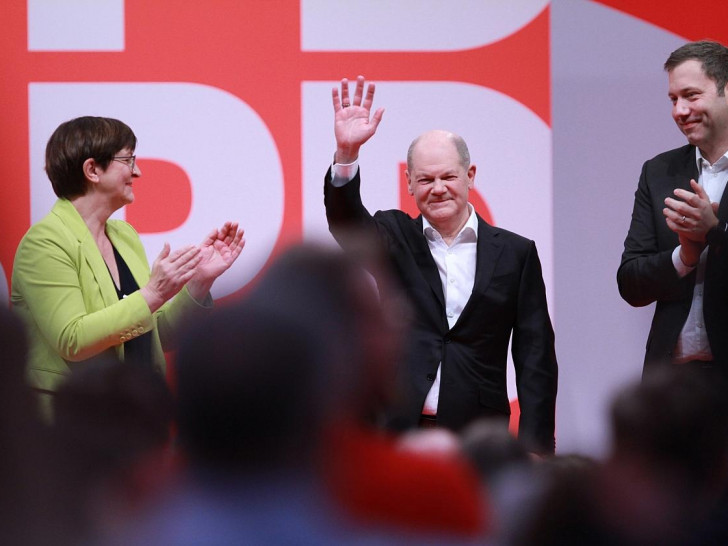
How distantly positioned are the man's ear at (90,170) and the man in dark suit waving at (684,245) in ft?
5.27

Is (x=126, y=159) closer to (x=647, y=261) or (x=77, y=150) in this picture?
(x=77, y=150)

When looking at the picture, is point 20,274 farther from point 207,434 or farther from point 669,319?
point 207,434

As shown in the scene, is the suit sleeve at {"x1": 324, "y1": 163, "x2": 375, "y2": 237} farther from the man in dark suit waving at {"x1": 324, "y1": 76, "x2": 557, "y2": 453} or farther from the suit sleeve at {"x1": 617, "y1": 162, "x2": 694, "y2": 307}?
the suit sleeve at {"x1": 617, "y1": 162, "x2": 694, "y2": 307}

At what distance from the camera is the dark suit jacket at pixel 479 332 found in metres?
2.83

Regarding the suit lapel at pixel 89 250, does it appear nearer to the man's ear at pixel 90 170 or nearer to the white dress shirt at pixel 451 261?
the man's ear at pixel 90 170

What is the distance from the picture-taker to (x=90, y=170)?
9.93 ft

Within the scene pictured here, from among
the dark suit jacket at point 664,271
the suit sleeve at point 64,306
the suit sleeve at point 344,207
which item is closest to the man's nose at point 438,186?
the suit sleeve at point 344,207

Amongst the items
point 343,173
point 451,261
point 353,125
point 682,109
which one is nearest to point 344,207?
point 343,173

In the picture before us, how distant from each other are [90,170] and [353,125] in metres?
0.81

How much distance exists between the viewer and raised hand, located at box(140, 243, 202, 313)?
9.30ft

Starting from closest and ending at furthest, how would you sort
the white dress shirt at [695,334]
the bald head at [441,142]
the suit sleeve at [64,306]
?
the suit sleeve at [64,306] → the white dress shirt at [695,334] → the bald head at [441,142]

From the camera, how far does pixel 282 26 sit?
4.39 metres

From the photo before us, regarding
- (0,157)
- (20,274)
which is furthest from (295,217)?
(20,274)

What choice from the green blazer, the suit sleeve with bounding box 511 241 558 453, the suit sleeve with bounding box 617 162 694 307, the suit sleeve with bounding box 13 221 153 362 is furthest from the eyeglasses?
the suit sleeve with bounding box 617 162 694 307
